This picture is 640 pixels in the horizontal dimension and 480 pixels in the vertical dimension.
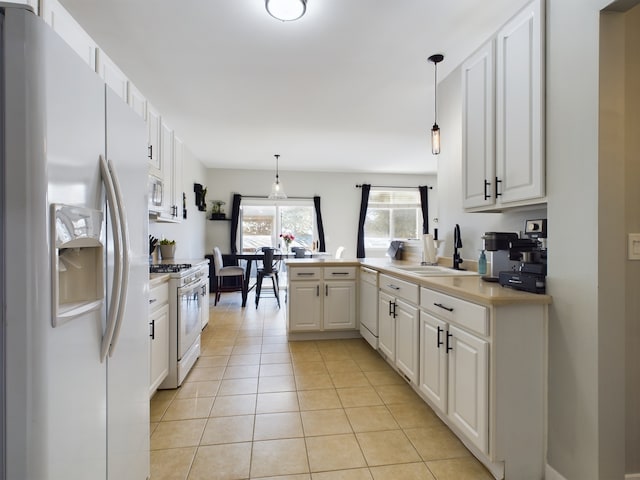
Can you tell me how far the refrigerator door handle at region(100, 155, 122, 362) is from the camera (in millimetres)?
1044

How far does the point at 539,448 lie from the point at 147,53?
3539mm

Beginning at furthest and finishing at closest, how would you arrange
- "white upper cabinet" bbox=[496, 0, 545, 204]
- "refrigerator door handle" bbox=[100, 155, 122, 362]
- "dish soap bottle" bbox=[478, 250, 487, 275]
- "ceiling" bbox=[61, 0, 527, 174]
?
1. "dish soap bottle" bbox=[478, 250, 487, 275]
2. "ceiling" bbox=[61, 0, 527, 174]
3. "white upper cabinet" bbox=[496, 0, 545, 204]
4. "refrigerator door handle" bbox=[100, 155, 122, 362]

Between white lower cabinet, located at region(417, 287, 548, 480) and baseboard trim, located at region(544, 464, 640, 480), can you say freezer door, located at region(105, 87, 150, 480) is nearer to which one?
white lower cabinet, located at region(417, 287, 548, 480)

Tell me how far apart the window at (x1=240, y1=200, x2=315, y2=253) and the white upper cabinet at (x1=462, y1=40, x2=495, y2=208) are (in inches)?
209

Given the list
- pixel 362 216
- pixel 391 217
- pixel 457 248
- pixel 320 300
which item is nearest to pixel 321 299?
pixel 320 300

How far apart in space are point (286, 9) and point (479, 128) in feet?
4.45

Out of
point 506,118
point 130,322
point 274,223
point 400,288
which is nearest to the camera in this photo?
point 130,322

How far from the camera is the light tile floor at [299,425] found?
64.1 inches

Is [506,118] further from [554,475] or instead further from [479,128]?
[554,475]

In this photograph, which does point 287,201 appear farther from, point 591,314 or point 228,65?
point 591,314

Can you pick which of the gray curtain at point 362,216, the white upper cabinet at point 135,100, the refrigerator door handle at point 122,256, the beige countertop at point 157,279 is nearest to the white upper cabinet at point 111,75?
the white upper cabinet at point 135,100

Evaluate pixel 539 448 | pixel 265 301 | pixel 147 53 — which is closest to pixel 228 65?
pixel 147 53

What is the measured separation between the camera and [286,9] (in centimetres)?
200

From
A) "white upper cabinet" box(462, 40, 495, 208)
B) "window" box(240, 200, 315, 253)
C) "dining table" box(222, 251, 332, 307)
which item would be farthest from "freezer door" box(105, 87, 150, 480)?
"window" box(240, 200, 315, 253)
